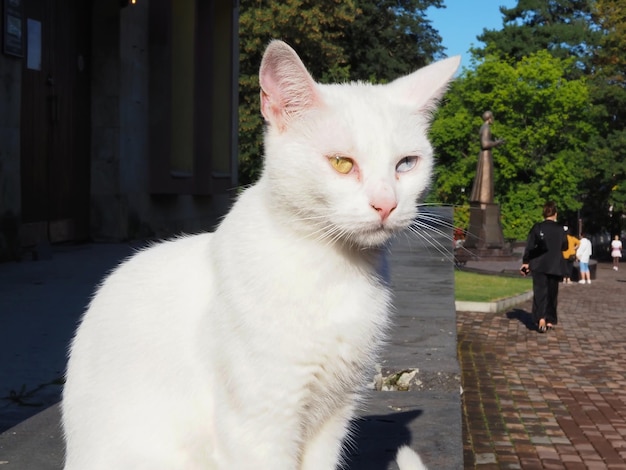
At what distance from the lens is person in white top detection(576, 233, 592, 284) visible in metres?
29.3

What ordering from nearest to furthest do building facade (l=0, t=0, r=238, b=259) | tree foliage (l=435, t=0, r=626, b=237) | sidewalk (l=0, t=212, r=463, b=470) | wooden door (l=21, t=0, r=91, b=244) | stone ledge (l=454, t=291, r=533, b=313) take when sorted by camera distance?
sidewalk (l=0, t=212, r=463, b=470) < building facade (l=0, t=0, r=238, b=259) < wooden door (l=21, t=0, r=91, b=244) < stone ledge (l=454, t=291, r=533, b=313) < tree foliage (l=435, t=0, r=626, b=237)

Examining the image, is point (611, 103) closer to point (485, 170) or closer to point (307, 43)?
point (485, 170)

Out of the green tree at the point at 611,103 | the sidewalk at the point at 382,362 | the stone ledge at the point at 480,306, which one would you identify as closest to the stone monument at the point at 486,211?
the stone ledge at the point at 480,306

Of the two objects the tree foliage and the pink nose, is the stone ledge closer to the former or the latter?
the pink nose

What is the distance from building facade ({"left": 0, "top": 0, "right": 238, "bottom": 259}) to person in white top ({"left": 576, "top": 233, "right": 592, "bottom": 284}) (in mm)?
17226

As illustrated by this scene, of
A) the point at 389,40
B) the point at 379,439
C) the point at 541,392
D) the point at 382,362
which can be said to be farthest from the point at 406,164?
the point at 389,40

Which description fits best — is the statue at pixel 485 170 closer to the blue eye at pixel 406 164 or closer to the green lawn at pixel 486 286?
the green lawn at pixel 486 286

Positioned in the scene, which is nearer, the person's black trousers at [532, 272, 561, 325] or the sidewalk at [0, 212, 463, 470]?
the sidewalk at [0, 212, 463, 470]

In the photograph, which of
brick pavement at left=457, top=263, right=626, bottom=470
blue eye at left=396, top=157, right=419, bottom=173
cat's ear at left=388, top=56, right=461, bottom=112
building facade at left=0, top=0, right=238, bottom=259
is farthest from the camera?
building facade at left=0, top=0, right=238, bottom=259

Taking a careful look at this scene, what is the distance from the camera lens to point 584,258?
29.5 meters

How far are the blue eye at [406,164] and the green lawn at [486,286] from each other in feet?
43.7

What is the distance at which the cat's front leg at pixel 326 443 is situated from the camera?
2.69 meters

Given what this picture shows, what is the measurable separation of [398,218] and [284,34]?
3342cm

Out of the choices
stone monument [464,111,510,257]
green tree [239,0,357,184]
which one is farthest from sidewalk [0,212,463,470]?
green tree [239,0,357,184]
